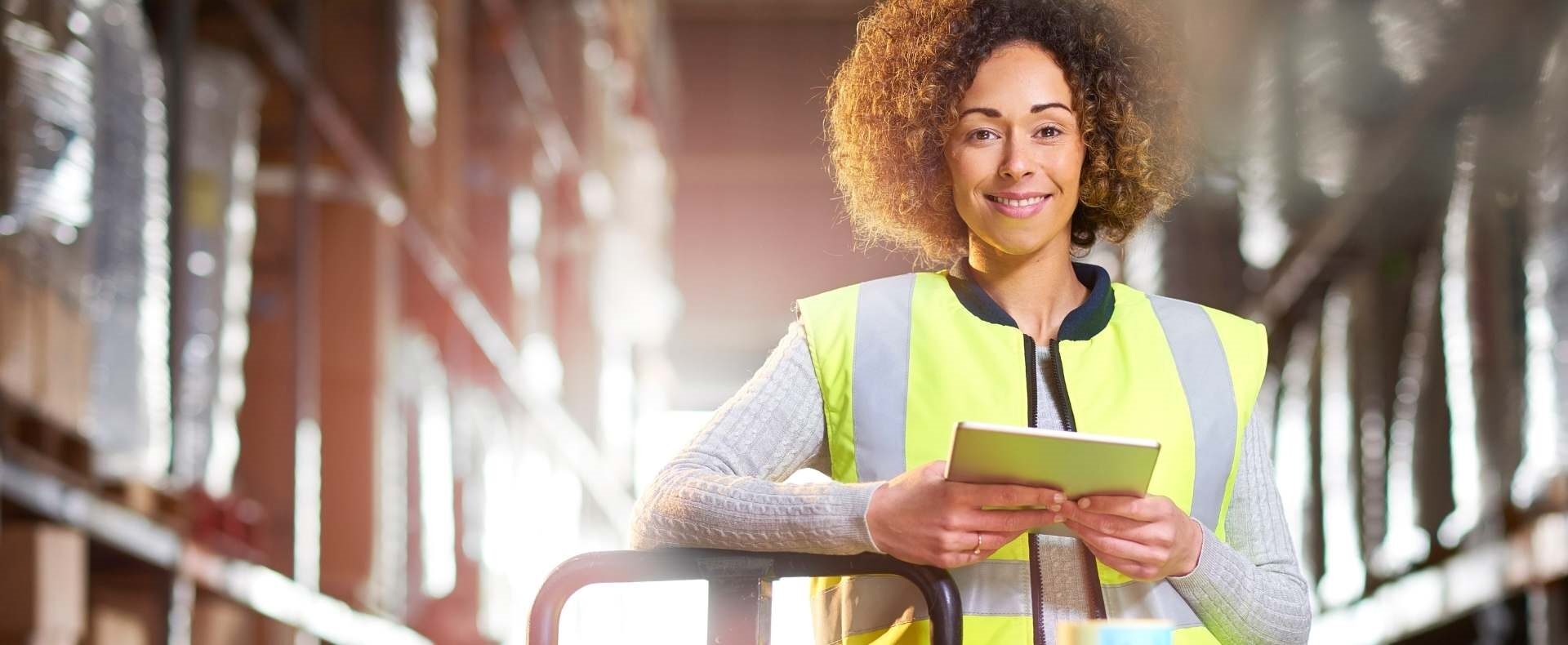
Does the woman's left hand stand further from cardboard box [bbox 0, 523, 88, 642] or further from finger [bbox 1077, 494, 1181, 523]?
cardboard box [bbox 0, 523, 88, 642]

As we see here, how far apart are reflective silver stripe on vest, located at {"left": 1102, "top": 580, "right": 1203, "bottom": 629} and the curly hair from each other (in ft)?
1.36

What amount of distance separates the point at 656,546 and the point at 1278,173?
17.1 feet

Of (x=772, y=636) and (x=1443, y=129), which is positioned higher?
(x=1443, y=129)

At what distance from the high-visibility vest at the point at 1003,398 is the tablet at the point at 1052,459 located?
244 millimetres

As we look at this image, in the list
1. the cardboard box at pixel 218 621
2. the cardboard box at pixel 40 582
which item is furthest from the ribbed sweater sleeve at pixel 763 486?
the cardboard box at pixel 218 621

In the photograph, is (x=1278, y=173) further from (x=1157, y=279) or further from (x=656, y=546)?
(x=656, y=546)

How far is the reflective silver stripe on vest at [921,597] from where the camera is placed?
Answer: 153cm

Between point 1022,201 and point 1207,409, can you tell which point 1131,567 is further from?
point 1022,201

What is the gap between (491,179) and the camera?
7652mm

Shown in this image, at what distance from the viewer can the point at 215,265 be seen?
13.1 ft

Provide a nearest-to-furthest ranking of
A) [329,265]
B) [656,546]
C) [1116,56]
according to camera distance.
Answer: [656,546] → [1116,56] → [329,265]

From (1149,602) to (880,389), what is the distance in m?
0.31

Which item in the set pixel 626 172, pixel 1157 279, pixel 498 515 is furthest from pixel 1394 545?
pixel 626 172

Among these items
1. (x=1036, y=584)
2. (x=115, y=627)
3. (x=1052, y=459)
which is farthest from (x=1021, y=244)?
(x=115, y=627)
